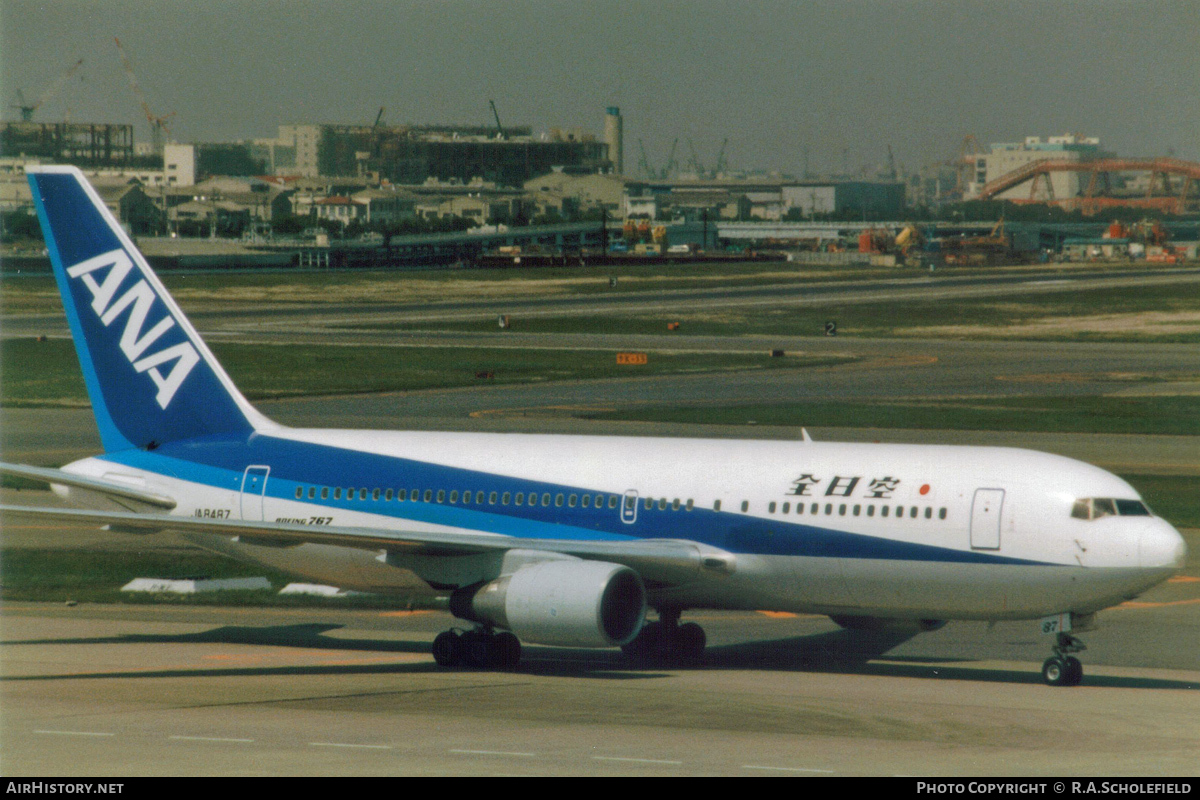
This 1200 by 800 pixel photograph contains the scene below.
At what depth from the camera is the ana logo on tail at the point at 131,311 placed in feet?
115

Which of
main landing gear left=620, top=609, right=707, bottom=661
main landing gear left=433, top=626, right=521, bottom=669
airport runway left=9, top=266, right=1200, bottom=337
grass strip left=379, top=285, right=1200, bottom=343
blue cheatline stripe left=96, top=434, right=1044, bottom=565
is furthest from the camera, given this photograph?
airport runway left=9, top=266, right=1200, bottom=337

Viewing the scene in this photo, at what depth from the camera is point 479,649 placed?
30906mm

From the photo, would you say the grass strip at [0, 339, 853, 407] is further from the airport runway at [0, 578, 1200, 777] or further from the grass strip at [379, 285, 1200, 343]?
the airport runway at [0, 578, 1200, 777]

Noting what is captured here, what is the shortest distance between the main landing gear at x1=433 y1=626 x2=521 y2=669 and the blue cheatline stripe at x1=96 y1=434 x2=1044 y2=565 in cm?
222

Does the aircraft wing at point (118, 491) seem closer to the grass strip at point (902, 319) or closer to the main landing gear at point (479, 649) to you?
the main landing gear at point (479, 649)

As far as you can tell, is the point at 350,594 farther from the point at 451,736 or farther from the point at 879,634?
the point at 451,736

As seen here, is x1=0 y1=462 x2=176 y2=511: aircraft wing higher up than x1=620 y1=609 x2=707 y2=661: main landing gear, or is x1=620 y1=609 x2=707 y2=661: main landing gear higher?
x1=0 y1=462 x2=176 y2=511: aircraft wing

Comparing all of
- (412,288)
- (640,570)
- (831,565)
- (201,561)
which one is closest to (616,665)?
(640,570)

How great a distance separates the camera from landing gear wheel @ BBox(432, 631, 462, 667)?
3111 cm

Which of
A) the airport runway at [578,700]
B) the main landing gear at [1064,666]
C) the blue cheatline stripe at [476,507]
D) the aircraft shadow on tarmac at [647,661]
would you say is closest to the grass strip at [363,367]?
the airport runway at [578,700]

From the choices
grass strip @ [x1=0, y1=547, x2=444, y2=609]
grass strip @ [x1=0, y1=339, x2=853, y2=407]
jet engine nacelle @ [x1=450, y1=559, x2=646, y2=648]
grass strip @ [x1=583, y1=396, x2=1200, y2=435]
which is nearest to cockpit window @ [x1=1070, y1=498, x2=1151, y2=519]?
jet engine nacelle @ [x1=450, y1=559, x2=646, y2=648]

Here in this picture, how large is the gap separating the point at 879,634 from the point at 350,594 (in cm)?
1336

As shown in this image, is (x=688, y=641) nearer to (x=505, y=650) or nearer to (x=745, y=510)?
(x=745, y=510)
